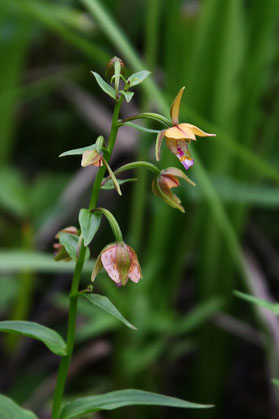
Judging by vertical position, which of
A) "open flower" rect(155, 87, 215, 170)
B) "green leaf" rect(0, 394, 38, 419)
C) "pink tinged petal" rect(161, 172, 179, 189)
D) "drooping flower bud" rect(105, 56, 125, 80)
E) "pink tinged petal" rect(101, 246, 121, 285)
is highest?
"drooping flower bud" rect(105, 56, 125, 80)

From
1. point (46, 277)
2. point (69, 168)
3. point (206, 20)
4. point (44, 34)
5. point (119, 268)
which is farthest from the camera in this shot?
point (44, 34)

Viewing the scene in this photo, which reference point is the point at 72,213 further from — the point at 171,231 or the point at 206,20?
the point at 206,20

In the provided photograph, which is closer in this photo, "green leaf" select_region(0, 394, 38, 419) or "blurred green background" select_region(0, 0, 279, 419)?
"green leaf" select_region(0, 394, 38, 419)

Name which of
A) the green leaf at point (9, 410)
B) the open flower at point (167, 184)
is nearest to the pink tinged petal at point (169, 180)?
the open flower at point (167, 184)

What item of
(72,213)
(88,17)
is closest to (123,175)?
(72,213)

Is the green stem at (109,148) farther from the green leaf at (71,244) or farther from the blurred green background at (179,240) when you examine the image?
the blurred green background at (179,240)

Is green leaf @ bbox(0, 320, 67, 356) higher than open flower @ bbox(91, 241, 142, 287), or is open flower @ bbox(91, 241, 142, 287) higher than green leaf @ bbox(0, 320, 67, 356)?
open flower @ bbox(91, 241, 142, 287)

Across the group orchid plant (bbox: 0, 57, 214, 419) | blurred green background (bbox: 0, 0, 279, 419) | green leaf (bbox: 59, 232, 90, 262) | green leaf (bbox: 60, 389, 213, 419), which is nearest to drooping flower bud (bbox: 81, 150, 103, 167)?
orchid plant (bbox: 0, 57, 214, 419)

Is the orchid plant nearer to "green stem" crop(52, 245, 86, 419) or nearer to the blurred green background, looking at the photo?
"green stem" crop(52, 245, 86, 419)
